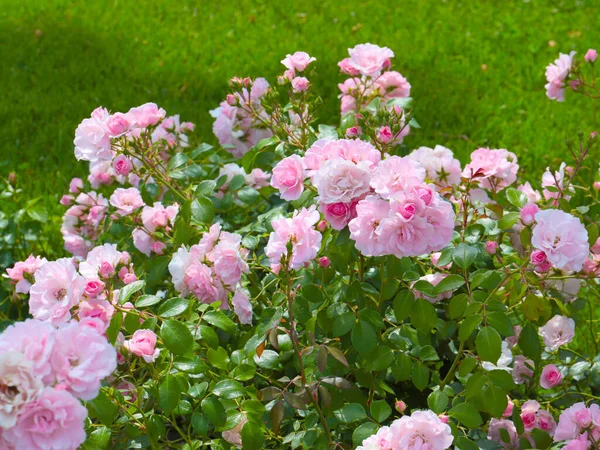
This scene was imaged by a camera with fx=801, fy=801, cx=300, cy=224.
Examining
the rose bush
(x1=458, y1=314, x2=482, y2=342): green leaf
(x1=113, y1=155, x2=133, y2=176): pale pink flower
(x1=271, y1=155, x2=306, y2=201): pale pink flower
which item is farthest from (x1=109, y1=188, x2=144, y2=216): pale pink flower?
(x1=458, y1=314, x2=482, y2=342): green leaf

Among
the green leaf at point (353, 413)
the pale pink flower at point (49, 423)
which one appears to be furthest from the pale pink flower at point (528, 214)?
the pale pink flower at point (49, 423)

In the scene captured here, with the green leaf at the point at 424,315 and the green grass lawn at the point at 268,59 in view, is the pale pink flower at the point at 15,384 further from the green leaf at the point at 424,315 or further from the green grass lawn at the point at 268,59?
the green grass lawn at the point at 268,59

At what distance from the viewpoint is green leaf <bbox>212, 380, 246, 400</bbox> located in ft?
5.26

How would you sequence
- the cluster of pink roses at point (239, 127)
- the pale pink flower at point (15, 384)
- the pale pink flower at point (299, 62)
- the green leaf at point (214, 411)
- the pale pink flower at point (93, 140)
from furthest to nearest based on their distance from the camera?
the cluster of pink roses at point (239, 127) < the pale pink flower at point (299, 62) < the pale pink flower at point (93, 140) < the green leaf at point (214, 411) < the pale pink flower at point (15, 384)

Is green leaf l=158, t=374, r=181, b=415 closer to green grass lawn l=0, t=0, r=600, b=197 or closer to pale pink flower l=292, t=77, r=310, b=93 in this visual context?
pale pink flower l=292, t=77, r=310, b=93

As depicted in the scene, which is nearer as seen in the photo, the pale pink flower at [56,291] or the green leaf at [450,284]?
the pale pink flower at [56,291]

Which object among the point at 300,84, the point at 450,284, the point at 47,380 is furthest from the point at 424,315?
the point at 47,380

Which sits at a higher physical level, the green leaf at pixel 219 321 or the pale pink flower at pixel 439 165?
the green leaf at pixel 219 321

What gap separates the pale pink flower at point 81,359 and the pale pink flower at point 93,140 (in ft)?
2.44

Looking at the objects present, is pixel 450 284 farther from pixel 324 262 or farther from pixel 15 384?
pixel 15 384

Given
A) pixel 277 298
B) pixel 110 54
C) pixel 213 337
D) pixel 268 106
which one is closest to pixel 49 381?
pixel 213 337

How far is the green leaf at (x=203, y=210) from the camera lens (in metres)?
1.92

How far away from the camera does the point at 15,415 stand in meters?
1.09

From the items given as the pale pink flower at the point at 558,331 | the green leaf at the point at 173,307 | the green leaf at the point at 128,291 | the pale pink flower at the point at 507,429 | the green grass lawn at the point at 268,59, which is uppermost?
the green leaf at the point at 128,291
